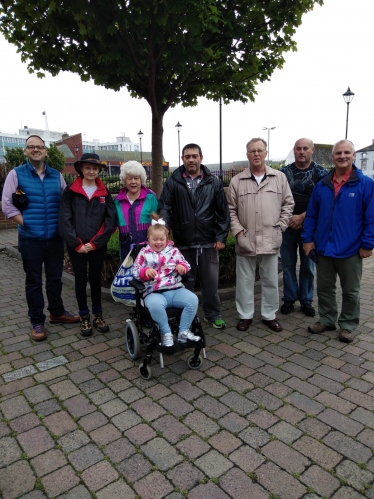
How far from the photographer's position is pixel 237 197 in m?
3.85

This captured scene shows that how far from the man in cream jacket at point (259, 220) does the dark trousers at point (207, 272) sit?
29cm

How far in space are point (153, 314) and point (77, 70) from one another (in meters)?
4.30

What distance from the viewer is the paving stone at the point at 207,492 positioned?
5.99 feet

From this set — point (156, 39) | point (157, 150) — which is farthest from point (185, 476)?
point (157, 150)

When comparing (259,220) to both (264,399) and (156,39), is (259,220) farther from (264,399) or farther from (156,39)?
(156,39)

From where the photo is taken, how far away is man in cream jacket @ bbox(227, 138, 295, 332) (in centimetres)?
370

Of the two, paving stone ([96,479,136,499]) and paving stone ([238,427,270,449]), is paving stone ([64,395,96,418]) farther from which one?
paving stone ([238,427,270,449])

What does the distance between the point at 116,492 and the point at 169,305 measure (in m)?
1.45

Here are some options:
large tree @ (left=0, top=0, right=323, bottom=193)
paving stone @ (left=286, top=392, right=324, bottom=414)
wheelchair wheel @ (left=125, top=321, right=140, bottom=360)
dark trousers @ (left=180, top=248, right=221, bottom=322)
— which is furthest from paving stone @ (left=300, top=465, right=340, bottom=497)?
large tree @ (left=0, top=0, right=323, bottom=193)

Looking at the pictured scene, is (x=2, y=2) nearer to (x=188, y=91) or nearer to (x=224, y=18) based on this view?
(x=224, y=18)

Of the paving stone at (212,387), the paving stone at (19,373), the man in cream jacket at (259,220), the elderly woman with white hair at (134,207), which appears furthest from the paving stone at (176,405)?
the elderly woman with white hair at (134,207)

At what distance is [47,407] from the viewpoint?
2.62 m

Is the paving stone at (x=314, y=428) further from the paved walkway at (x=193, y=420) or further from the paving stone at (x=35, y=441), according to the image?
the paving stone at (x=35, y=441)

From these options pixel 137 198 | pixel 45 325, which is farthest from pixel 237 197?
pixel 45 325
